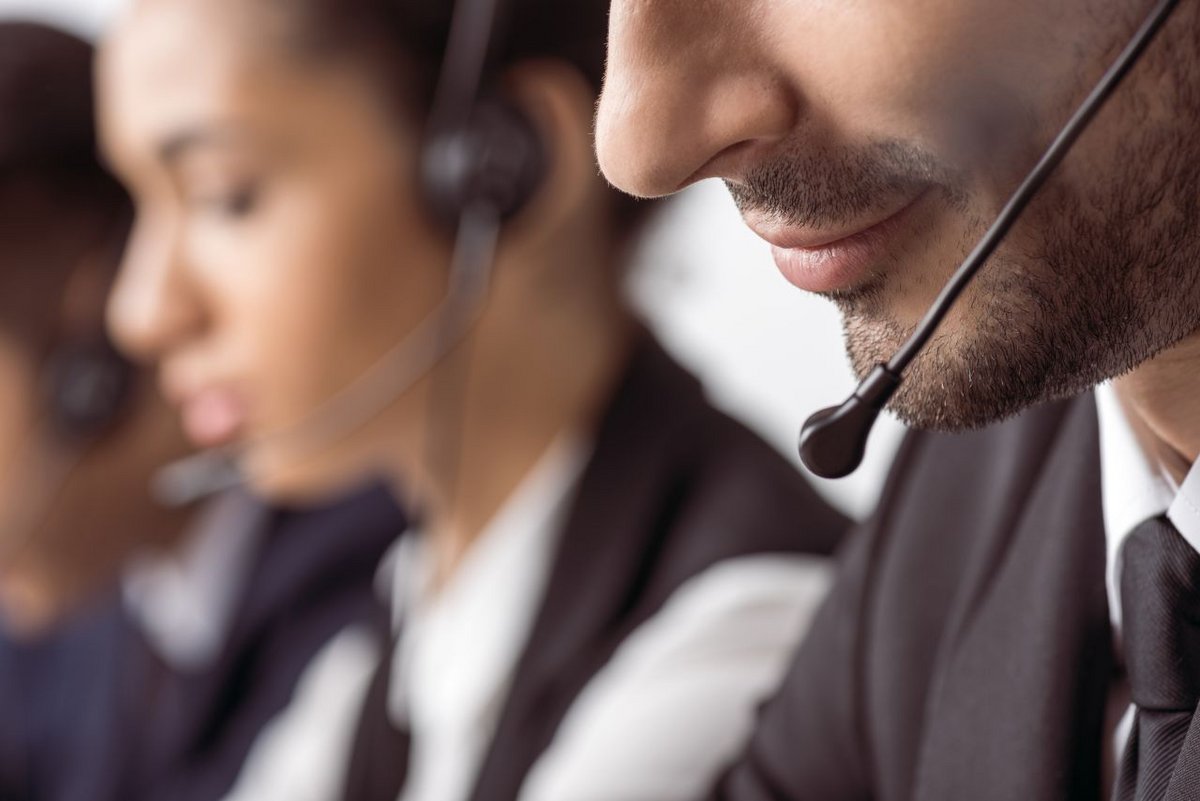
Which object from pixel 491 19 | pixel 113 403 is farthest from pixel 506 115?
pixel 113 403

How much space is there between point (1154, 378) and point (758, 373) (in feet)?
3.26

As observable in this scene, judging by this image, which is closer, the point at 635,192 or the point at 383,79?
the point at 635,192

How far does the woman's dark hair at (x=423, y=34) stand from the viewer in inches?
46.3

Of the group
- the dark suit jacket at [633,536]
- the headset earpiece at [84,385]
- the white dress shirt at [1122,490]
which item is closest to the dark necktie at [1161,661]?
the white dress shirt at [1122,490]

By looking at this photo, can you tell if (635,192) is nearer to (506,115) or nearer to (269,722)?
(506,115)

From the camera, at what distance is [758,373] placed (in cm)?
154

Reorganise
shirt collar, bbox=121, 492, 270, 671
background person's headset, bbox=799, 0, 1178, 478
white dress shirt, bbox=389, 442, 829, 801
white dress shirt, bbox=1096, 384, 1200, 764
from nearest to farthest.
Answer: background person's headset, bbox=799, 0, 1178, 478 → white dress shirt, bbox=1096, 384, 1200, 764 → white dress shirt, bbox=389, 442, 829, 801 → shirt collar, bbox=121, 492, 270, 671

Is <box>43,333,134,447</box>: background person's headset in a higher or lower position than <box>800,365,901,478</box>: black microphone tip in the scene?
lower

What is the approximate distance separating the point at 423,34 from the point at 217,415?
0.37 meters

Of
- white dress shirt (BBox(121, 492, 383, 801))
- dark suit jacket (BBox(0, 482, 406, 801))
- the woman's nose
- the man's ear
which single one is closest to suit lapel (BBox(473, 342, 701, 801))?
the man's ear

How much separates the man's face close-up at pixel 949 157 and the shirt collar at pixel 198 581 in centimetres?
131

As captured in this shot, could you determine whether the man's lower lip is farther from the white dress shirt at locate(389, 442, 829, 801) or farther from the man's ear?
the man's ear

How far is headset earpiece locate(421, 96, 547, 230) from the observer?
1.13 metres

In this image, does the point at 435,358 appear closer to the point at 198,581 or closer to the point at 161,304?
the point at 161,304
